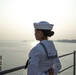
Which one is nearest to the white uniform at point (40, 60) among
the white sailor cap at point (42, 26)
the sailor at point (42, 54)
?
the sailor at point (42, 54)

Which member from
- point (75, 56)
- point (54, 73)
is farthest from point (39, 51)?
point (75, 56)

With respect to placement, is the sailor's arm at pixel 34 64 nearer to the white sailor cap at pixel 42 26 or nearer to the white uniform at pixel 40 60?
the white uniform at pixel 40 60

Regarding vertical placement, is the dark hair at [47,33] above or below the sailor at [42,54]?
above

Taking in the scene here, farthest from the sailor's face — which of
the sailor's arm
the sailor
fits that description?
the sailor's arm

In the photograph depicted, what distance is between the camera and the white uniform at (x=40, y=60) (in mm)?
2549

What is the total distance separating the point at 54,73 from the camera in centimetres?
285

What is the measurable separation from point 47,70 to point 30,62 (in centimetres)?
28

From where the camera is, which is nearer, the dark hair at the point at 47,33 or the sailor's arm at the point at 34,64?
the sailor's arm at the point at 34,64

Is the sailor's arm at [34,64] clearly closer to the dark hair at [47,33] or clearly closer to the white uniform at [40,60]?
the white uniform at [40,60]

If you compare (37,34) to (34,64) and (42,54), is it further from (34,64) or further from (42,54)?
(34,64)

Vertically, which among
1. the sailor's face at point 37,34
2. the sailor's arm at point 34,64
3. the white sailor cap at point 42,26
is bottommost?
the sailor's arm at point 34,64

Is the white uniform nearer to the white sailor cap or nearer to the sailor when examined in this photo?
the sailor

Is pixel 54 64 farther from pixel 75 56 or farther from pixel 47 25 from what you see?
pixel 75 56

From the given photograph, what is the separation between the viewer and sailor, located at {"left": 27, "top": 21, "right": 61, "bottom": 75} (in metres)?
2.56
